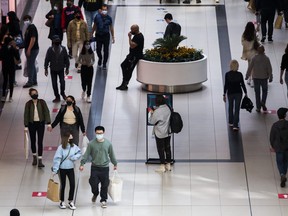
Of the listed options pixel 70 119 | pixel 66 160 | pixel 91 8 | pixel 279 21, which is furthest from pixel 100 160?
pixel 279 21

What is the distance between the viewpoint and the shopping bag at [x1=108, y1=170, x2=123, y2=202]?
19516 millimetres

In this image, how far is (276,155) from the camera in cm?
2042

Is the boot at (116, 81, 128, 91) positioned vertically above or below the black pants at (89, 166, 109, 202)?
below

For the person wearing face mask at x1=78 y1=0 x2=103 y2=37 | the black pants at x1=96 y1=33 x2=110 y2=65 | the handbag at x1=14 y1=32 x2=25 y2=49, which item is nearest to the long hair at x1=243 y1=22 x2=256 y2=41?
the black pants at x1=96 y1=33 x2=110 y2=65

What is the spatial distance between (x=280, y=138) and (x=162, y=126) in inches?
87.8

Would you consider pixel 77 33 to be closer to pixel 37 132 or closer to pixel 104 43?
pixel 104 43

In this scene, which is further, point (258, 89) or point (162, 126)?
point (258, 89)

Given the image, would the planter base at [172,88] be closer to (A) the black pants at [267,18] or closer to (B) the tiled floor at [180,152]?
(B) the tiled floor at [180,152]

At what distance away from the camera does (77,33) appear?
2655cm

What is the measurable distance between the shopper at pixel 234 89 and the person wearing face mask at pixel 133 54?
317 cm

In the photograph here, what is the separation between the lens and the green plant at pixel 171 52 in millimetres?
25344

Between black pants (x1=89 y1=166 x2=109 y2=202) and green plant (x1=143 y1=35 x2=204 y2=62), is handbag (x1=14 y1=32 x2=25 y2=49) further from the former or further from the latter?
black pants (x1=89 y1=166 x2=109 y2=202)

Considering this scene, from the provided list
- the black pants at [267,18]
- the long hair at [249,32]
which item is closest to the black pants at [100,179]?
the long hair at [249,32]

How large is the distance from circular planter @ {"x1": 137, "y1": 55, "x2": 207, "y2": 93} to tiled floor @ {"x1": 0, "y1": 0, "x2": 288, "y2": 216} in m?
0.29
